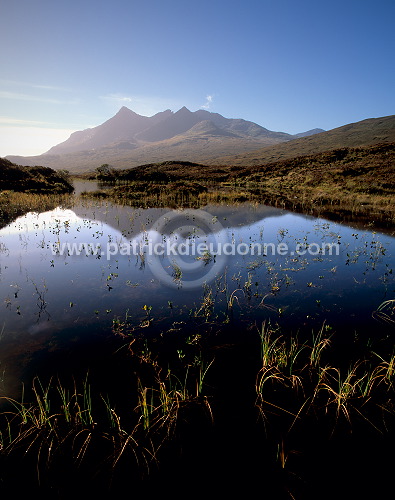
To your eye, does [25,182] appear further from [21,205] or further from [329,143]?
[329,143]

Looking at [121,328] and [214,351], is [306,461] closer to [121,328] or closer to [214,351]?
[214,351]

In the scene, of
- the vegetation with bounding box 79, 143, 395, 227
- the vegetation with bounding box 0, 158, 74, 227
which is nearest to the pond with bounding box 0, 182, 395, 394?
the vegetation with bounding box 0, 158, 74, 227

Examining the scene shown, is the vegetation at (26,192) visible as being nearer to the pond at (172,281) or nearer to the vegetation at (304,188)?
the vegetation at (304,188)

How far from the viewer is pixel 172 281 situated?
9.83 metres

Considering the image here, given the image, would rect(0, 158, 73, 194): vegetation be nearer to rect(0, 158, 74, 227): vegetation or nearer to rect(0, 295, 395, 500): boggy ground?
rect(0, 158, 74, 227): vegetation

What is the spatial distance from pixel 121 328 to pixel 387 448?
19.6ft

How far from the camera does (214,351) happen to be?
6.15 metres

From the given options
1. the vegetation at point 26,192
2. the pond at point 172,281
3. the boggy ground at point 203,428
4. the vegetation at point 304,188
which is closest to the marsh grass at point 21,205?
the vegetation at point 26,192

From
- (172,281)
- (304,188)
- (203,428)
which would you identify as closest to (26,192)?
(172,281)

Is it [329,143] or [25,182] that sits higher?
[329,143]

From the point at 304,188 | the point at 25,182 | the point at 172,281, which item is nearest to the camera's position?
the point at 172,281

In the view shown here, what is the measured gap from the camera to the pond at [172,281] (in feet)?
22.9

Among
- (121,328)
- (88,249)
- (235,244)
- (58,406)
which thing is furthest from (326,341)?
(88,249)

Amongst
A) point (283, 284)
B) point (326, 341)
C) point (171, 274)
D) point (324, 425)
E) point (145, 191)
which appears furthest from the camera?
point (145, 191)
